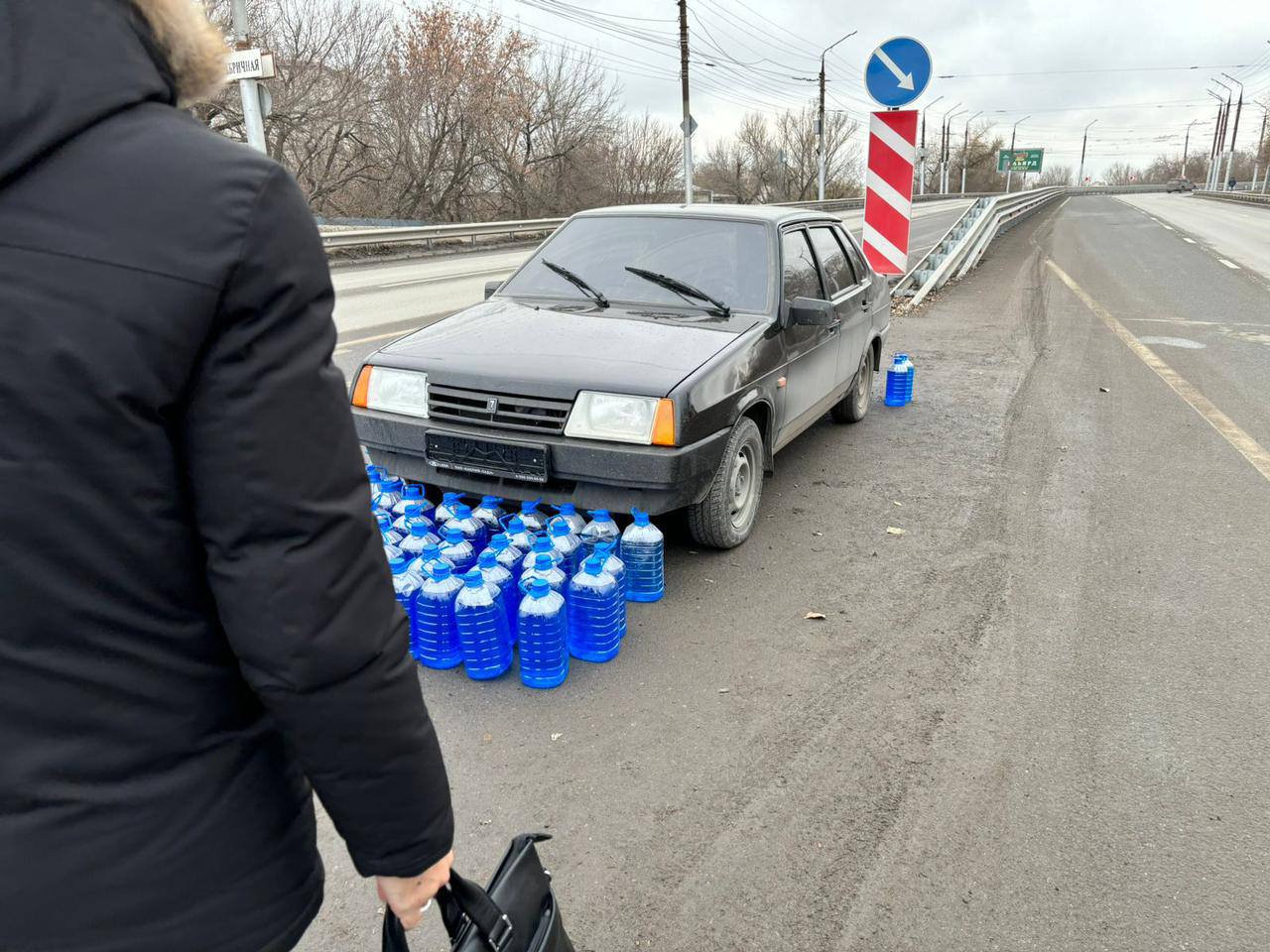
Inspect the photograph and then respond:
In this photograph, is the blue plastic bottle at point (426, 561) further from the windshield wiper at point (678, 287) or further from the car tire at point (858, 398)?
the car tire at point (858, 398)

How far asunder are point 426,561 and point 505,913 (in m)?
2.22

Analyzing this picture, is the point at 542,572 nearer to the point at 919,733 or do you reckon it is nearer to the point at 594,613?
the point at 594,613

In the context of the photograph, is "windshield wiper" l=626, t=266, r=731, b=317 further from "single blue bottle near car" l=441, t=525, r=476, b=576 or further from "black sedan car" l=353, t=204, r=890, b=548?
"single blue bottle near car" l=441, t=525, r=476, b=576

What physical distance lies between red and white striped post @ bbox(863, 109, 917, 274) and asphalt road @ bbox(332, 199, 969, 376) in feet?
18.0

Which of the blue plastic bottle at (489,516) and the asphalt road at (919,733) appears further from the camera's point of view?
the blue plastic bottle at (489,516)

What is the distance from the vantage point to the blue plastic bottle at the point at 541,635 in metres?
3.43

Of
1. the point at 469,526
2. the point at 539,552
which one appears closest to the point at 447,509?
the point at 469,526

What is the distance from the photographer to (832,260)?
615 centimetres

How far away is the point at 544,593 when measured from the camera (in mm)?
3453

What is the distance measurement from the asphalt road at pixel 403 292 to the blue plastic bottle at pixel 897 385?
14.5 ft

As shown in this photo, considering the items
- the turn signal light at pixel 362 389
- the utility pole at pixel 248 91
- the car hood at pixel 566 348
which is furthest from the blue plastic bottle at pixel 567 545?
the utility pole at pixel 248 91

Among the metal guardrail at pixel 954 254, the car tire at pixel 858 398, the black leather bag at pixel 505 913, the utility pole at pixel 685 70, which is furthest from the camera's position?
the utility pole at pixel 685 70

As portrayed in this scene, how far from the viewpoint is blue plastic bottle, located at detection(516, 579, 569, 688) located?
343cm

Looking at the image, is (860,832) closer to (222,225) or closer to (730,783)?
(730,783)
